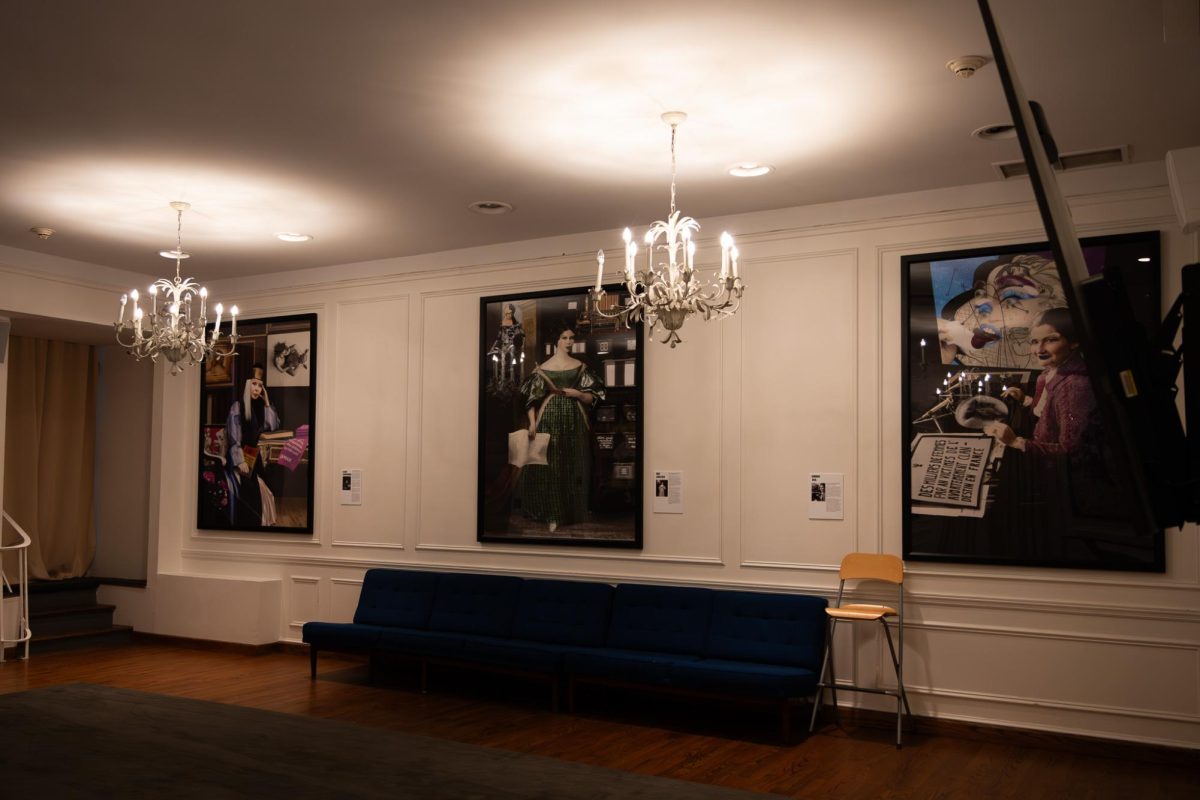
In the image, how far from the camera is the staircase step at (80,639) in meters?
8.49

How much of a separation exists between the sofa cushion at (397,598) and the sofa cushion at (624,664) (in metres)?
1.54

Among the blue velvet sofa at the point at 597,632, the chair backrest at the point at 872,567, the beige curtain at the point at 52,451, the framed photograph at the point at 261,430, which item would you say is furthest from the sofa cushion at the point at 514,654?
the beige curtain at the point at 52,451

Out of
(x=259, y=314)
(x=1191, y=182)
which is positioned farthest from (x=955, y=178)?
(x=259, y=314)

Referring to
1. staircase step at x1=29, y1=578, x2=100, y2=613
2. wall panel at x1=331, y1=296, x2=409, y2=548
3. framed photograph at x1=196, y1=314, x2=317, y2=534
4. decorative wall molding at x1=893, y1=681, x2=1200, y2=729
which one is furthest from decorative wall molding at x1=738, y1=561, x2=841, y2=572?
staircase step at x1=29, y1=578, x2=100, y2=613

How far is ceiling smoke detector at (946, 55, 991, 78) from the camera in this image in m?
4.18

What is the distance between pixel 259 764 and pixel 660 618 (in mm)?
5099

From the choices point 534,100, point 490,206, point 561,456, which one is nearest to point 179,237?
point 490,206

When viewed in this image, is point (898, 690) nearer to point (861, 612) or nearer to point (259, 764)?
point (861, 612)

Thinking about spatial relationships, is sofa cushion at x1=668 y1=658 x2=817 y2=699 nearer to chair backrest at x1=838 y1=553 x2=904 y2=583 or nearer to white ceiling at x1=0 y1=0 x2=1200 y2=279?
chair backrest at x1=838 y1=553 x2=904 y2=583

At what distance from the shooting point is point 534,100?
186 inches

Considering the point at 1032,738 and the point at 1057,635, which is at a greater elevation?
the point at 1057,635

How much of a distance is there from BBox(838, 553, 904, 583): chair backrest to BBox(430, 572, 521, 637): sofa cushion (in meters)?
2.40

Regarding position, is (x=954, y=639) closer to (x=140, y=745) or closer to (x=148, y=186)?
(x=140, y=745)

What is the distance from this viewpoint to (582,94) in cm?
466
